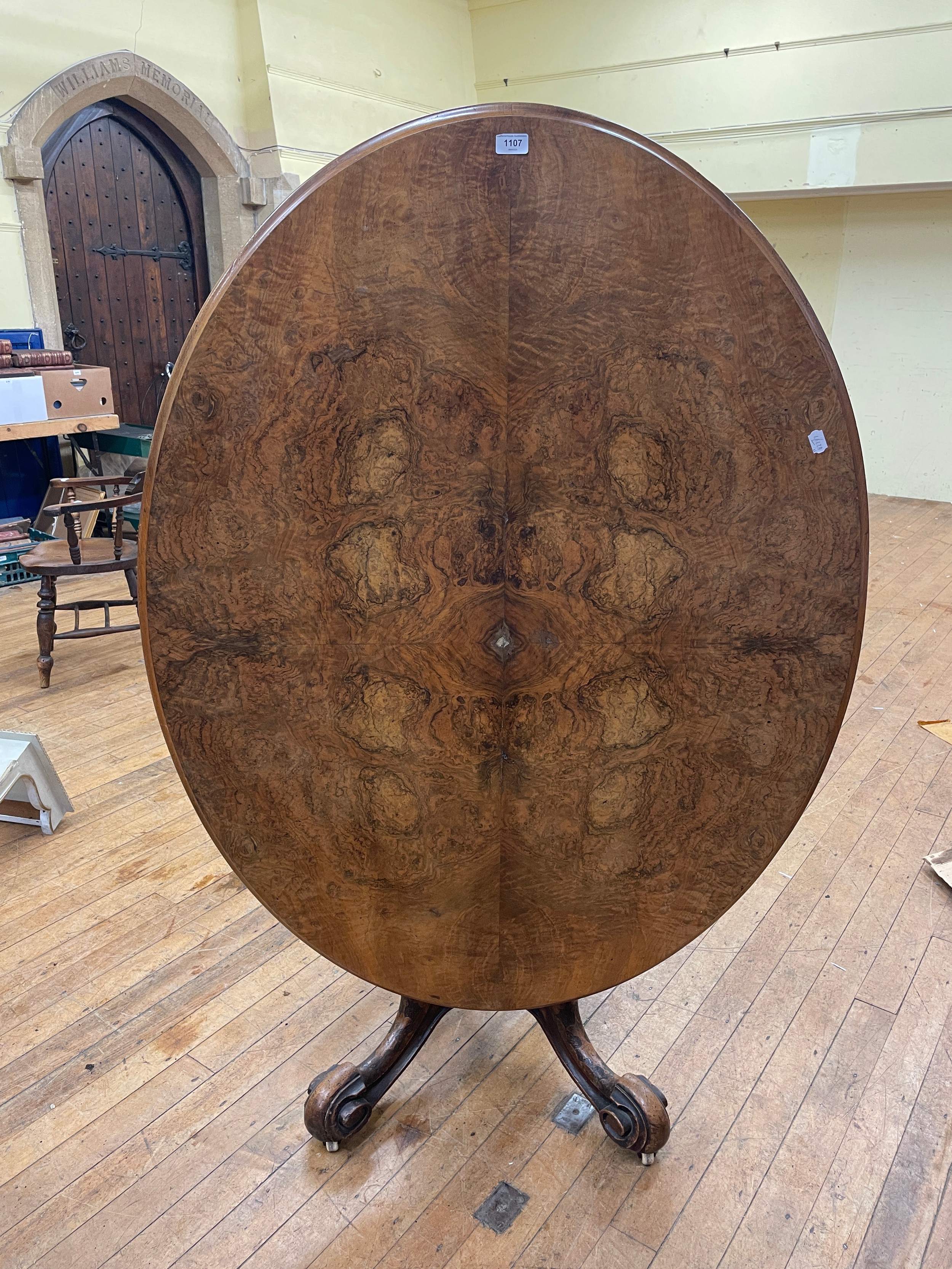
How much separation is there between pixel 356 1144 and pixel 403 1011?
21 cm

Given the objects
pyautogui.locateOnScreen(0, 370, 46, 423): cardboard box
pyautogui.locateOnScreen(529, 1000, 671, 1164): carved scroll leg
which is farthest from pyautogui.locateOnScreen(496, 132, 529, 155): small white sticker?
pyautogui.locateOnScreen(0, 370, 46, 423): cardboard box

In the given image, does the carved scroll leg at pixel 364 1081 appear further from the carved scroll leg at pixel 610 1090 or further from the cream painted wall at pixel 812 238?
the cream painted wall at pixel 812 238

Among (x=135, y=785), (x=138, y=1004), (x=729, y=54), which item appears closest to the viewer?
(x=138, y=1004)

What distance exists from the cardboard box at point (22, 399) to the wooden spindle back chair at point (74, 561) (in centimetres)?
98

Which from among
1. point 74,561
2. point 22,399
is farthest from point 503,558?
point 22,399

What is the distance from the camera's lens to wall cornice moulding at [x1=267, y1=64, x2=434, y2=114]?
6.00 metres

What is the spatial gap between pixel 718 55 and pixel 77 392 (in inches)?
197

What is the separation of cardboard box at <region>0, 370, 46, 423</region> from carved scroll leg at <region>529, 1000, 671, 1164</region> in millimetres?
4054

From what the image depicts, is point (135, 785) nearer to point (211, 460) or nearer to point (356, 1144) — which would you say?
point (356, 1144)

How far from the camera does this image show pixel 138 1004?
1.86 metres

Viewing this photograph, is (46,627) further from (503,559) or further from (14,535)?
(503,559)

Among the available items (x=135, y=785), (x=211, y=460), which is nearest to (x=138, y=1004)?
(x=135, y=785)

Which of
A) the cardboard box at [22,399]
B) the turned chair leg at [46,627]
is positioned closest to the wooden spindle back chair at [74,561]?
the turned chair leg at [46,627]

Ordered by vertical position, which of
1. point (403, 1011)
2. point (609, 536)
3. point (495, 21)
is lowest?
point (403, 1011)
